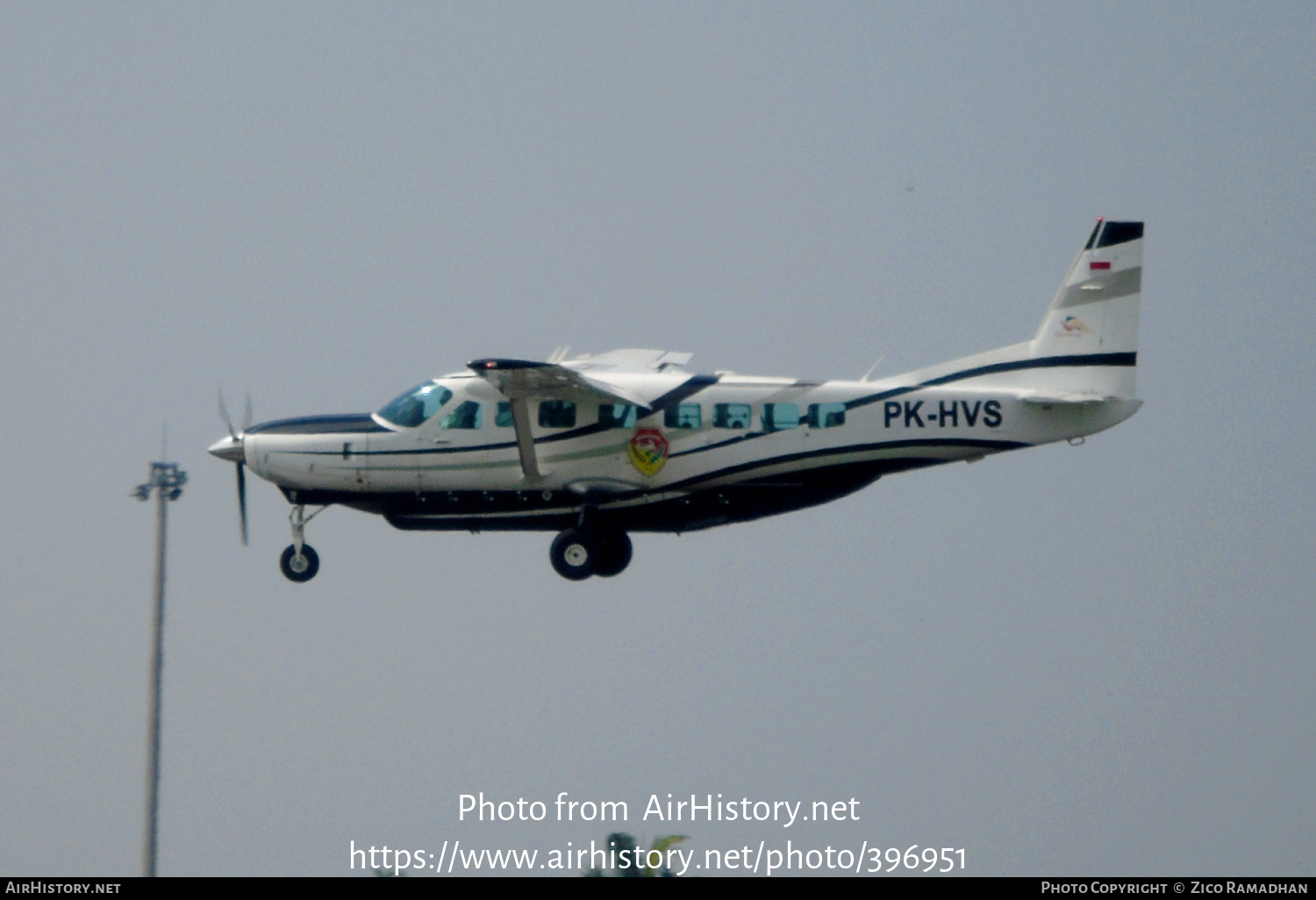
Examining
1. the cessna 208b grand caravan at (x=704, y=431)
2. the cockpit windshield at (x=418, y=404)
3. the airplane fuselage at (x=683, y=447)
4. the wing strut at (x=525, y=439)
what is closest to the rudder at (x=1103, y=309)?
the cessna 208b grand caravan at (x=704, y=431)

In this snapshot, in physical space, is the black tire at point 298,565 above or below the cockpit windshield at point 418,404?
below

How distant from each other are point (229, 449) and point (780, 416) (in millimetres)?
8828

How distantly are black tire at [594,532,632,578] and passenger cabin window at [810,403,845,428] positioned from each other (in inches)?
145

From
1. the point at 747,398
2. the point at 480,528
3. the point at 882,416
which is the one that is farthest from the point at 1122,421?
the point at 480,528

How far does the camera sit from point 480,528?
32406 millimetres

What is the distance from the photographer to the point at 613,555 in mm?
32656

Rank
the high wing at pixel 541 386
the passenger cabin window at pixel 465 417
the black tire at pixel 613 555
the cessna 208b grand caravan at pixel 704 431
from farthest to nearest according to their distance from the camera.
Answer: the black tire at pixel 613 555, the passenger cabin window at pixel 465 417, the cessna 208b grand caravan at pixel 704 431, the high wing at pixel 541 386

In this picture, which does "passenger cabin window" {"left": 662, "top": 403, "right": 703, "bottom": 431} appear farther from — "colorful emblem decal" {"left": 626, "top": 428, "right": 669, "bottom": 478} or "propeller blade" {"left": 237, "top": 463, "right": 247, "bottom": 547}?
"propeller blade" {"left": 237, "top": 463, "right": 247, "bottom": 547}

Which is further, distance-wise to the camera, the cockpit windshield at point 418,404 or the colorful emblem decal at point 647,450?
the cockpit windshield at point 418,404

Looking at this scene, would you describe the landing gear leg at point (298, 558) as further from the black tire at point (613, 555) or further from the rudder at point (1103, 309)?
the rudder at point (1103, 309)

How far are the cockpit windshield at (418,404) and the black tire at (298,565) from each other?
2711mm

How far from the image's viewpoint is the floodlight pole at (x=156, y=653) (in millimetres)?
36312
